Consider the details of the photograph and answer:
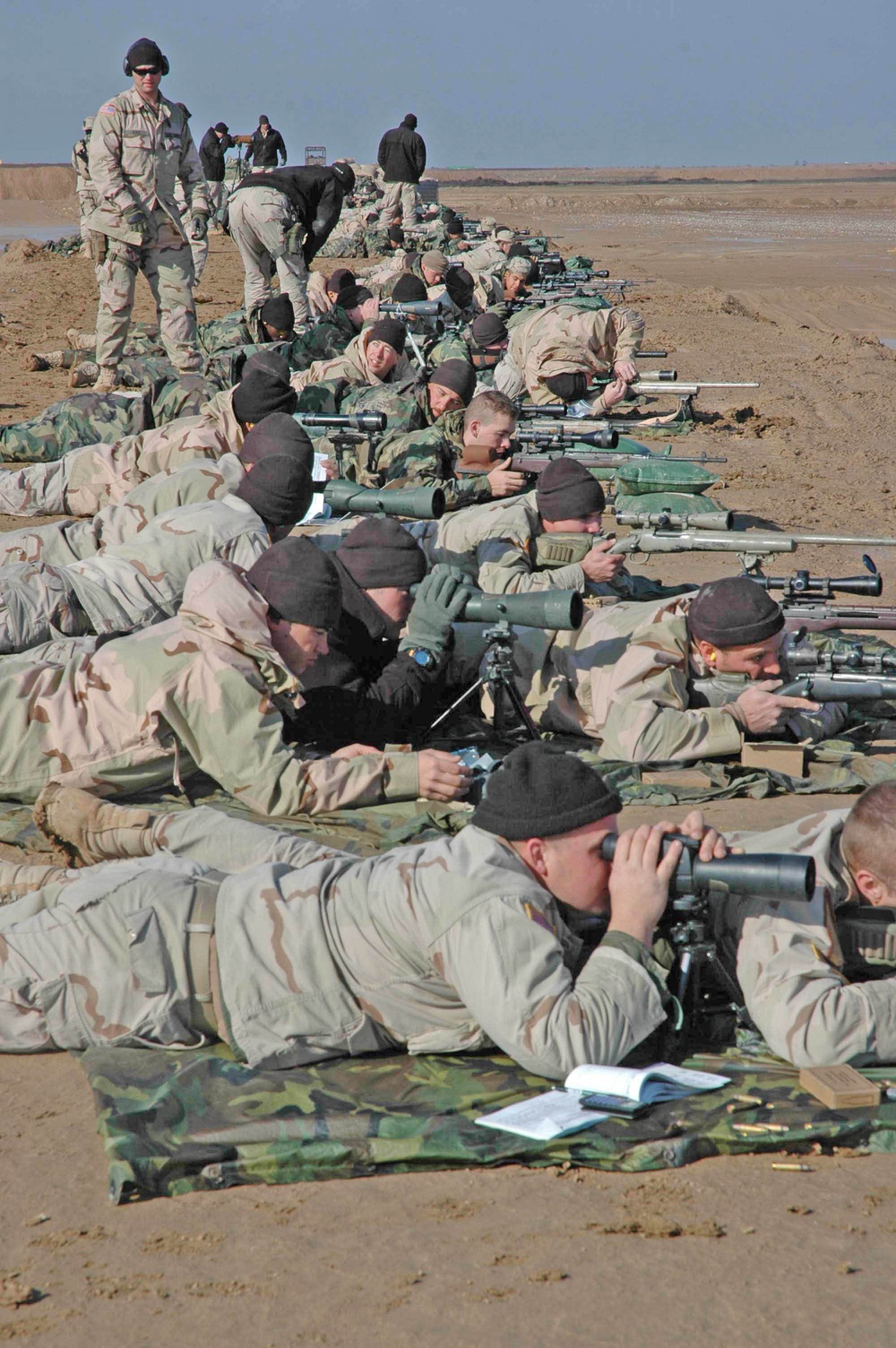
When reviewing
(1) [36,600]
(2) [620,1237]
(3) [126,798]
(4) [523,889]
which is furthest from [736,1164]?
(1) [36,600]

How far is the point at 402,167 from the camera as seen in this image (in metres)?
25.1

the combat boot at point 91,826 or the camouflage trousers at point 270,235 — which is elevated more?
the camouflage trousers at point 270,235

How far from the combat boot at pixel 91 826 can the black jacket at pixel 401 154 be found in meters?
21.6

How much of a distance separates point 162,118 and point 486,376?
3.45 m

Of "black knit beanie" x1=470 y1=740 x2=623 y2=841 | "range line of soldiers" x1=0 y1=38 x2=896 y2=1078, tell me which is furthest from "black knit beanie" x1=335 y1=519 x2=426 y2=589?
"black knit beanie" x1=470 y1=740 x2=623 y2=841

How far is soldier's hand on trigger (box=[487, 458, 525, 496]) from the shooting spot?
8.55 meters

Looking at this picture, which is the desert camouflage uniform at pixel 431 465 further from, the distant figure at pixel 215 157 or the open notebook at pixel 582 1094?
the distant figure at pixel 215 157

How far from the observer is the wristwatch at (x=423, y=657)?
5.52 metres

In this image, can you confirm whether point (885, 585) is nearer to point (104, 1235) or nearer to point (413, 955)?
point (413, 955)

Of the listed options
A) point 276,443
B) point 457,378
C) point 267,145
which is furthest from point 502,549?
point 267,145

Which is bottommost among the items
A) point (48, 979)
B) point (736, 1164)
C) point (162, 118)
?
point (736, 1164)

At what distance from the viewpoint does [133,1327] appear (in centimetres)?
260

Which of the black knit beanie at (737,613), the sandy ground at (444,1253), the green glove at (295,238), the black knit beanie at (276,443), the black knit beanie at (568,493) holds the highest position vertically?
the green glove at (295,238)

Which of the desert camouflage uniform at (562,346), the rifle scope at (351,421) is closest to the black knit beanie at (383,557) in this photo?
the rifle scope at (351,421)
